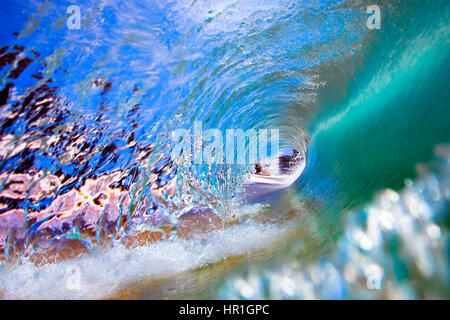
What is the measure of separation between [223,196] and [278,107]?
1656 mm

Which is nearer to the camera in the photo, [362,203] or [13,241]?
[362,203]

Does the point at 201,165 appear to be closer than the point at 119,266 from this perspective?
No

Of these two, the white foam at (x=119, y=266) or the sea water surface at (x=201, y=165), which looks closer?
the sea water surface at (x=201, y=165)

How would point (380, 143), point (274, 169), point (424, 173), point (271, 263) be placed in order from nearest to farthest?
point (424, 173) → point (271, 263) → point (380, 143) → point (274, 169)

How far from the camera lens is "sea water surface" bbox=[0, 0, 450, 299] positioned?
1.43 m

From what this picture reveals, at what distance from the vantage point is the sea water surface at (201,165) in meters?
1.43

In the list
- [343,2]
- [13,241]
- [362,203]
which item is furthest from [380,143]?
[13,241]

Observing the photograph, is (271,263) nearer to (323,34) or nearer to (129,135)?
(129,135)

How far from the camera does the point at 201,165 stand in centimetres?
346

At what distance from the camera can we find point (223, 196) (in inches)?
155

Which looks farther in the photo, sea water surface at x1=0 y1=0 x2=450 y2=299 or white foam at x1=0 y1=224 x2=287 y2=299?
white foam at x1=0 y1=224 x2=287 y2=299

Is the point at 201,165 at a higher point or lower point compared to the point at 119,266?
higher
